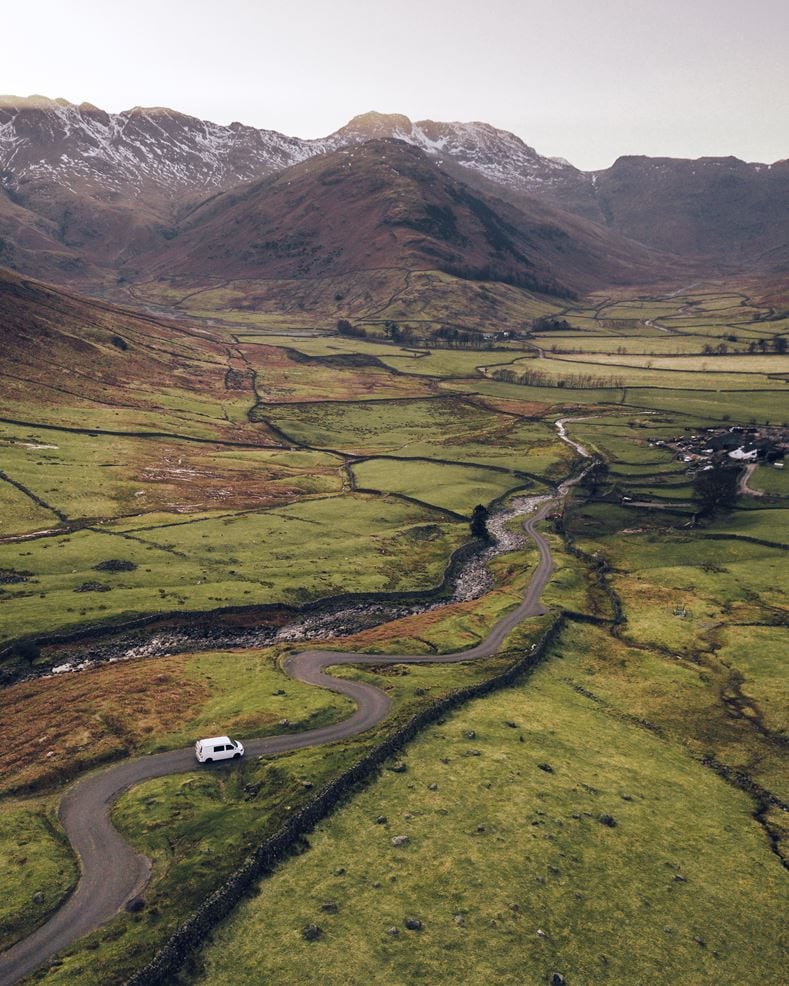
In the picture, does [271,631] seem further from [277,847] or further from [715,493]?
[715,493]

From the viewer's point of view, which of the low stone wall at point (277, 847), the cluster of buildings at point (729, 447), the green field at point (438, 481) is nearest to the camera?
the low stone wall at point (277, 847)

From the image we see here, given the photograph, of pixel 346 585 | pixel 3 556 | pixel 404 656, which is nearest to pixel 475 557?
pixel 346 585

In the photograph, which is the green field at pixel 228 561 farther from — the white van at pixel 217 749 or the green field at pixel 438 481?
the white van at pixel 217 749

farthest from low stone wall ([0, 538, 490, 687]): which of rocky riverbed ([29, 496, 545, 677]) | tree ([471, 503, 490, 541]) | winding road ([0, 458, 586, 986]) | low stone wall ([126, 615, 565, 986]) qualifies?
low stone wall ([126, 615, 565, 986])

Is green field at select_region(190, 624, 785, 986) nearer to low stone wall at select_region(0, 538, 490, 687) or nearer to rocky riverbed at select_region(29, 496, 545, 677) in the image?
rocky riverbed at select_region(29, 496, 545, 677)

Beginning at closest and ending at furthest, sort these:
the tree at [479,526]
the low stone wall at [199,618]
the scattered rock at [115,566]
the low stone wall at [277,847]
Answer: the low stone wall at [277,847] < the low stone wall at [199,618] < the scattered rock at [115,566] < the tree at [479,526]

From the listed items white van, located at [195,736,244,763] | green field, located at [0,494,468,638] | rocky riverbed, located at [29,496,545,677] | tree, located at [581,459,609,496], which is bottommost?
rocky riverbed, located at [29,496,545,677]

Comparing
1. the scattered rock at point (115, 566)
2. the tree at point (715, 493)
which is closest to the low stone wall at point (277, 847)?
the scattered rock at point (115, 566)
